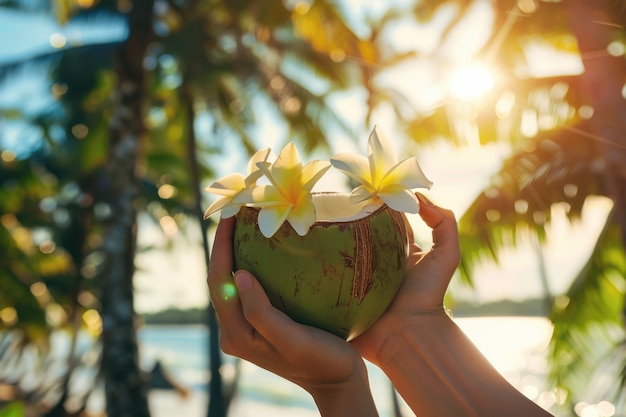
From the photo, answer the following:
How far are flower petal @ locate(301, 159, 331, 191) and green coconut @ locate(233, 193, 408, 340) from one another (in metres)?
0.10

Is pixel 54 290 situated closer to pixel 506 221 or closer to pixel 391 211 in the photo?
pixel 506 221

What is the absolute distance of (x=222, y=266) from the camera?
1351 millimetres

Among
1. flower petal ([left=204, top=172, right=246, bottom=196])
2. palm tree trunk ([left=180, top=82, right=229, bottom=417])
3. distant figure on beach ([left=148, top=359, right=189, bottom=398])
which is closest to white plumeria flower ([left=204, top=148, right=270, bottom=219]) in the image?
flower petal ([left=204, top=172, right=246, bottom=196])

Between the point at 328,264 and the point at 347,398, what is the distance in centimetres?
32

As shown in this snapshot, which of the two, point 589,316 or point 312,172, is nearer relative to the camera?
point 312,172

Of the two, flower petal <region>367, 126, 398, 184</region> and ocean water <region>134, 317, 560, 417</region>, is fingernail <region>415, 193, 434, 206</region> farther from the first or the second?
ocean water <region>134, 317, 560, 417</region>

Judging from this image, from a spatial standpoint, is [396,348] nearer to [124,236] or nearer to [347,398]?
[347,398]

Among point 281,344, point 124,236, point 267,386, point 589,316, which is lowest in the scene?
point 267,386

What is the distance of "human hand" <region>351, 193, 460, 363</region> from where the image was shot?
1452mm

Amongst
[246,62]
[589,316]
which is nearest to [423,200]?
[589,316]

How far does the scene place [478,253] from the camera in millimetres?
6414

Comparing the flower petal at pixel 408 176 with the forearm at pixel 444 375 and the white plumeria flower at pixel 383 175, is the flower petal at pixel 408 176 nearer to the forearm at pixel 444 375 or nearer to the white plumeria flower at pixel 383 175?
the white plumeria flower at pixel 383 175

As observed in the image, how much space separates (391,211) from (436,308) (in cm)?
28

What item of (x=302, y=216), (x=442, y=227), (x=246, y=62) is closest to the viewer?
(x=302, y=216)
